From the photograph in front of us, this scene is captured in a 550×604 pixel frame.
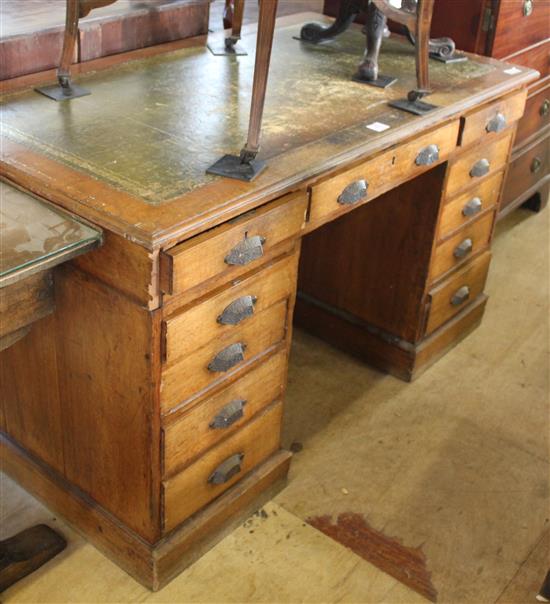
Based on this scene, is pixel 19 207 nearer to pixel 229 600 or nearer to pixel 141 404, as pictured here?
pixel 141 404

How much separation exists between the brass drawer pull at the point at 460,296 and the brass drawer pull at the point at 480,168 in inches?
15.4

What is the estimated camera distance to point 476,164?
2469mm

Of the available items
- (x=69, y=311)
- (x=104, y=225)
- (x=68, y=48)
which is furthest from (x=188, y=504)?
(x=68, y=48)

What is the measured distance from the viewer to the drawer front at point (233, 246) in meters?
1.50

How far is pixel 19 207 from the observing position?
5.12 feet

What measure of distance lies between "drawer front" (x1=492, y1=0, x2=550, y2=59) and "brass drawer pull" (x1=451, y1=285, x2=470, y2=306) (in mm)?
739

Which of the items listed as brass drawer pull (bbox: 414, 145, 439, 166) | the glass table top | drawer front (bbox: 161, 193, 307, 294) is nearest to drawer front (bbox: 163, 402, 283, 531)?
drawer front (bbox: 161, 193, 307, 294)

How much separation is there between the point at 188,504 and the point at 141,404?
1.10 ft

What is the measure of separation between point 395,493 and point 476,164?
37.4 inches

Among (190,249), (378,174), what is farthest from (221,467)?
(378,174)

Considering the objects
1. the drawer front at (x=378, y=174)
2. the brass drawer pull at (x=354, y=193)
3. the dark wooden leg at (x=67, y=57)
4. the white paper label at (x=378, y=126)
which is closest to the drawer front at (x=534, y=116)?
the drawer front at (x=378, y=174)

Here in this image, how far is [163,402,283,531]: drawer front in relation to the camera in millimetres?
1843

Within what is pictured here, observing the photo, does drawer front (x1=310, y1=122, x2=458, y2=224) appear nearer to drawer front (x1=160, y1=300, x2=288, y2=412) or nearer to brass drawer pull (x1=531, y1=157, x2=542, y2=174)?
drawer front (x1=160, y1=300, x2=288, y2=412)

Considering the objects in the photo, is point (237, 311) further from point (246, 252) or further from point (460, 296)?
point (460, 296)
